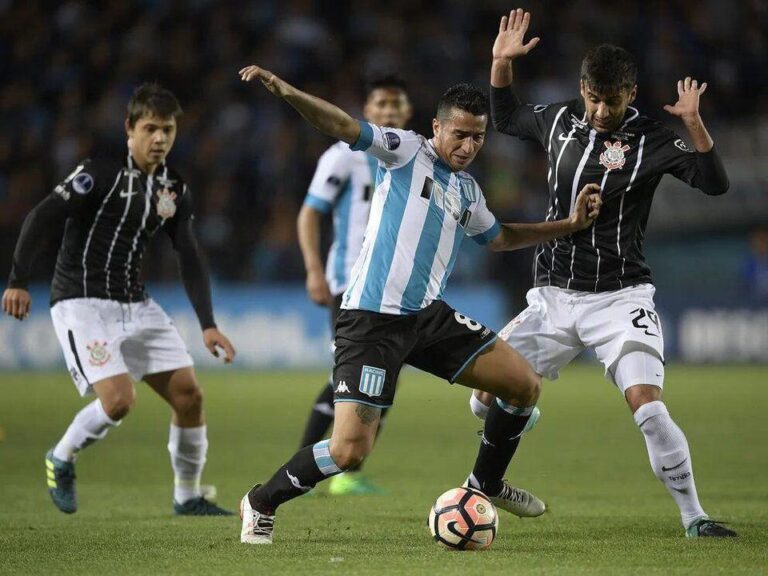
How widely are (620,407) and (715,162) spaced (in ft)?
26.6

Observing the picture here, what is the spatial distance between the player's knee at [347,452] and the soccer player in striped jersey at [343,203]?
2515 millimetres

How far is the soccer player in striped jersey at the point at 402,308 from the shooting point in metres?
5.61

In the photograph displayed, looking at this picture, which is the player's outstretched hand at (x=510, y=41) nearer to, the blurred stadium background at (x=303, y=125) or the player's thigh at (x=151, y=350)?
the player's thigh at (x=151, y=350)

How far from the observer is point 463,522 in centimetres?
556

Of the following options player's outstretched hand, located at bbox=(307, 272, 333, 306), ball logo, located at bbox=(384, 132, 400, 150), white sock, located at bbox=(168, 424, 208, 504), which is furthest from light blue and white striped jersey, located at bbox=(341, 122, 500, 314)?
player's outstretched hand, located at bbox=(307, 272, 333, 306)

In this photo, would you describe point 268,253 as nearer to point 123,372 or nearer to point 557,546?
point 123,372

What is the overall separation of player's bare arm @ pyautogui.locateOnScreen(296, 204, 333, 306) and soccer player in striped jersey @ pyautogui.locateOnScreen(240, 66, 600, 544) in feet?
7.21

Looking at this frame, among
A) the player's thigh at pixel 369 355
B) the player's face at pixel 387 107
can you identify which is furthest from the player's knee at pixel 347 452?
the player's face at pixel 387 107

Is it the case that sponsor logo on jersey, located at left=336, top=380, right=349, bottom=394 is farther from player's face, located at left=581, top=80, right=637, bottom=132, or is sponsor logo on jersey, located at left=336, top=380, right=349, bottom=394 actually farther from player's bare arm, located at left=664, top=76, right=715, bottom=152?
player's bare arm, located at left=664, top=76, right=715, bottom=152

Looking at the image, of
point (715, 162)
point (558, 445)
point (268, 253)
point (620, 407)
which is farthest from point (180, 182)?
point (268, 253)

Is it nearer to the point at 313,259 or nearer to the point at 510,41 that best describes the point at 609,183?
the point at 510,41

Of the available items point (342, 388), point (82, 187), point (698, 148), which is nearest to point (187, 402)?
point (82, 187)

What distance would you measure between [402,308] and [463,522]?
38.7 inches

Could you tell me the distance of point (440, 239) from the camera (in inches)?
230
